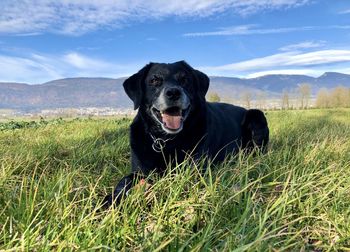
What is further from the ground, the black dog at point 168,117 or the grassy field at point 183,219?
the black dog at point 168,117

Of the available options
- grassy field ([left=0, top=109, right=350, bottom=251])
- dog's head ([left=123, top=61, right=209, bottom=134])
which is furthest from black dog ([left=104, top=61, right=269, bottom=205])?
grassy field ([left=0, top=109, right=350, bottom=251])

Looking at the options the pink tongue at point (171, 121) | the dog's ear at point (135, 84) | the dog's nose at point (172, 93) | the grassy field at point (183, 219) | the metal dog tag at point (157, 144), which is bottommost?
the grassy field at point (183, 219)

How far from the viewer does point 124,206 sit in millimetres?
2545

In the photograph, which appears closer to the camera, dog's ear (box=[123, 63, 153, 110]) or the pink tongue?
the pink tongue

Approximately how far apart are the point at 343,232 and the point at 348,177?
985 mm

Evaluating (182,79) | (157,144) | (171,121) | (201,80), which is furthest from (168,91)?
(201,80)

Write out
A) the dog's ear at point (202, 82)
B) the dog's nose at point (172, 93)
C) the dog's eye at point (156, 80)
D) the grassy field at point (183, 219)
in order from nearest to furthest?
1. the grassy field at point (183, 219)
2. the dog's nose at point (172, 93)
3. the dog's eye at point (156, 80)
4. the dog's ear at point (202, 82)

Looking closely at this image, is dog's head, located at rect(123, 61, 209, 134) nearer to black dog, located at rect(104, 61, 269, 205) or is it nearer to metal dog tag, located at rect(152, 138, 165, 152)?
black dog, located at rect(104, 61, 269, 205)

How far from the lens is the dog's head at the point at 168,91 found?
428 cm

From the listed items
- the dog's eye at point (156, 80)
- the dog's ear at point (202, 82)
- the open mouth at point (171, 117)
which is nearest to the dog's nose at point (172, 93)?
the open mouth at point (171, 117)

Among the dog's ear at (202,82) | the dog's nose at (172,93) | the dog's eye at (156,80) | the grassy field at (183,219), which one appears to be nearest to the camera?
the grassy field at (183,219)

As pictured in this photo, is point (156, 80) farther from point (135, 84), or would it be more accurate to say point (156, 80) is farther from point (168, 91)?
point (168, 91)

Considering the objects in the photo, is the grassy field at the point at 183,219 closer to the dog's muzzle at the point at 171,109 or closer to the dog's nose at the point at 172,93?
the dog's muzzle at the point at 171,109

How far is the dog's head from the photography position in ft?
14.0
